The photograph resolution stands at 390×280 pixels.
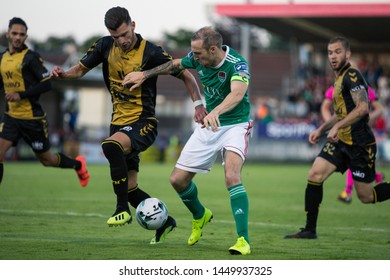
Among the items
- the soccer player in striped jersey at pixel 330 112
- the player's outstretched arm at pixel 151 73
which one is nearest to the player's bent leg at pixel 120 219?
the player's outstretched arm at pixel 151 73

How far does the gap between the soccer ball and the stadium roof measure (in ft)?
85.8

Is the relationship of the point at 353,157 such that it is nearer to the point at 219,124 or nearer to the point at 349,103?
the point at 349,103

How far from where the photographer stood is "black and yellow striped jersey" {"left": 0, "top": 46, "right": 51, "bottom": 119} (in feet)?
38.8

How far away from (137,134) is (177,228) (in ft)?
6.69

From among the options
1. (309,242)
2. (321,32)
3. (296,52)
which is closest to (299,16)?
(321,32)

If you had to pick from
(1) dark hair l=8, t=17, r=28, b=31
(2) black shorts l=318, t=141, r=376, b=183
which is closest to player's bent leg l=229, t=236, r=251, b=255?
(2) black shorts l=318, t=141, r=376, b=183

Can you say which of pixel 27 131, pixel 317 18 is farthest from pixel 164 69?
pixel 317 18

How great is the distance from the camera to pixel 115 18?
328 inches

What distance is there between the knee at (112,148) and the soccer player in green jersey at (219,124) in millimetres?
623

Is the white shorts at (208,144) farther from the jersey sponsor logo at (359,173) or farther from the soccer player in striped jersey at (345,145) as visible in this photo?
the jersey sponsor logo at (359,173)

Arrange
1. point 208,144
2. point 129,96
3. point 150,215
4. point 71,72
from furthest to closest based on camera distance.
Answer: point 71,72, point 129,96, point 208,144, point 150,215

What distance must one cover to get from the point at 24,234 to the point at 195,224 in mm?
1999

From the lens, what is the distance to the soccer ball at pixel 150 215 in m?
8.41

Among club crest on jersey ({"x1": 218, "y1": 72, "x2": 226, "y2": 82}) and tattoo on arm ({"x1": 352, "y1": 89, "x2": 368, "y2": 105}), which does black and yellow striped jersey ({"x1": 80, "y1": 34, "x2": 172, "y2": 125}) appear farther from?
tattoo on arm ({"x1": 352, "y1": 89, "x2": 368, "y2": 105})
